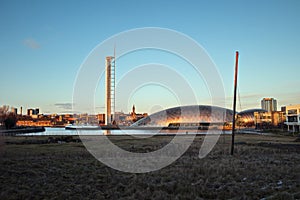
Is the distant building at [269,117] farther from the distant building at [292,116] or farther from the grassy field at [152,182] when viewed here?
the grassy field at [152,182]

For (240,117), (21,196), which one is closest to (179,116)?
(240,117)

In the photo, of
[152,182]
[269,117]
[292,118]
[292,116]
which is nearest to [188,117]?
[269,117]

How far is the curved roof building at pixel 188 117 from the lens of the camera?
114062 millimetres

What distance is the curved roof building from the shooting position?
374ft

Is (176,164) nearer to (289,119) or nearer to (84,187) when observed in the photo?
(84,187)

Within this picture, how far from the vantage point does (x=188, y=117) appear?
380ft

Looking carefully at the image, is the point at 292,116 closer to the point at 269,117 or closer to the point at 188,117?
the point at 269,117

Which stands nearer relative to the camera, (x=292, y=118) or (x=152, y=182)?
(x=152, y=182)

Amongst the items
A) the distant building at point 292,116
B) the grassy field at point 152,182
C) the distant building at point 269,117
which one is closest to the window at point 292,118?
the distant building at point 292,116

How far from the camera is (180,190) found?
410 inches

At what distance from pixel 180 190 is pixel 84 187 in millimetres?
3554

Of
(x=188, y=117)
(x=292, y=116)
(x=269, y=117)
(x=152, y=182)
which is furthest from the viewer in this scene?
(x=188, y=117)

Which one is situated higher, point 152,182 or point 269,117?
point 269,117

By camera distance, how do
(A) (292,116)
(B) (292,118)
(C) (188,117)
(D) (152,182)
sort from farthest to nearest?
(C) (188,117), (A) (292,116), (B) (292,118), (D) (152,182)
